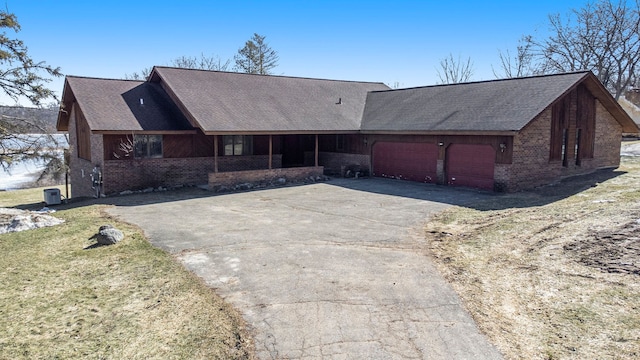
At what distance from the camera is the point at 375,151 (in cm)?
2200

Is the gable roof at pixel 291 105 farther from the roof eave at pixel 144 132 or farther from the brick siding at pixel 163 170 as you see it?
the brick siding at pixel 163 170

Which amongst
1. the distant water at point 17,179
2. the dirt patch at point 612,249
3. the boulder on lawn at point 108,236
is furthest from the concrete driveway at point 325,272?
the distant water at point 17,179

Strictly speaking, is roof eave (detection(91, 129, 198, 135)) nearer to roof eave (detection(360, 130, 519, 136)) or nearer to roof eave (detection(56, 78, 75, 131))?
roof eave (detection(56, 78, 75, 131))

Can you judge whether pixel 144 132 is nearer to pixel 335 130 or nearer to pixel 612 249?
pixel 335 130

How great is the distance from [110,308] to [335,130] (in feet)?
51.9

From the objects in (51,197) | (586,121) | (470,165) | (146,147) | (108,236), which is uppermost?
(586,121)

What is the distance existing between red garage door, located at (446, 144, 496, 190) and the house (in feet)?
0.14

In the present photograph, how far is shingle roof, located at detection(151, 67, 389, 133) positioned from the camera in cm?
1812

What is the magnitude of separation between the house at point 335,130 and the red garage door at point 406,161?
5 centimetres

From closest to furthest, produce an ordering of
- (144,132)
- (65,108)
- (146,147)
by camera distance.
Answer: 1. (144,132)
2. (146,147)
3. (65,108)

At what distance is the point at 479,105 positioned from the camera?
18484 mm

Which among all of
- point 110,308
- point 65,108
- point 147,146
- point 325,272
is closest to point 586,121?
point 325,272

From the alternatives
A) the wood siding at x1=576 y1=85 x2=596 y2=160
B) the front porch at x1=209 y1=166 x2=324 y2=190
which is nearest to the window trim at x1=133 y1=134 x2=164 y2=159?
the front porch at x1=209 y1=166 x2=324 y2=190

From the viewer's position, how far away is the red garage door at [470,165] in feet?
55.7
